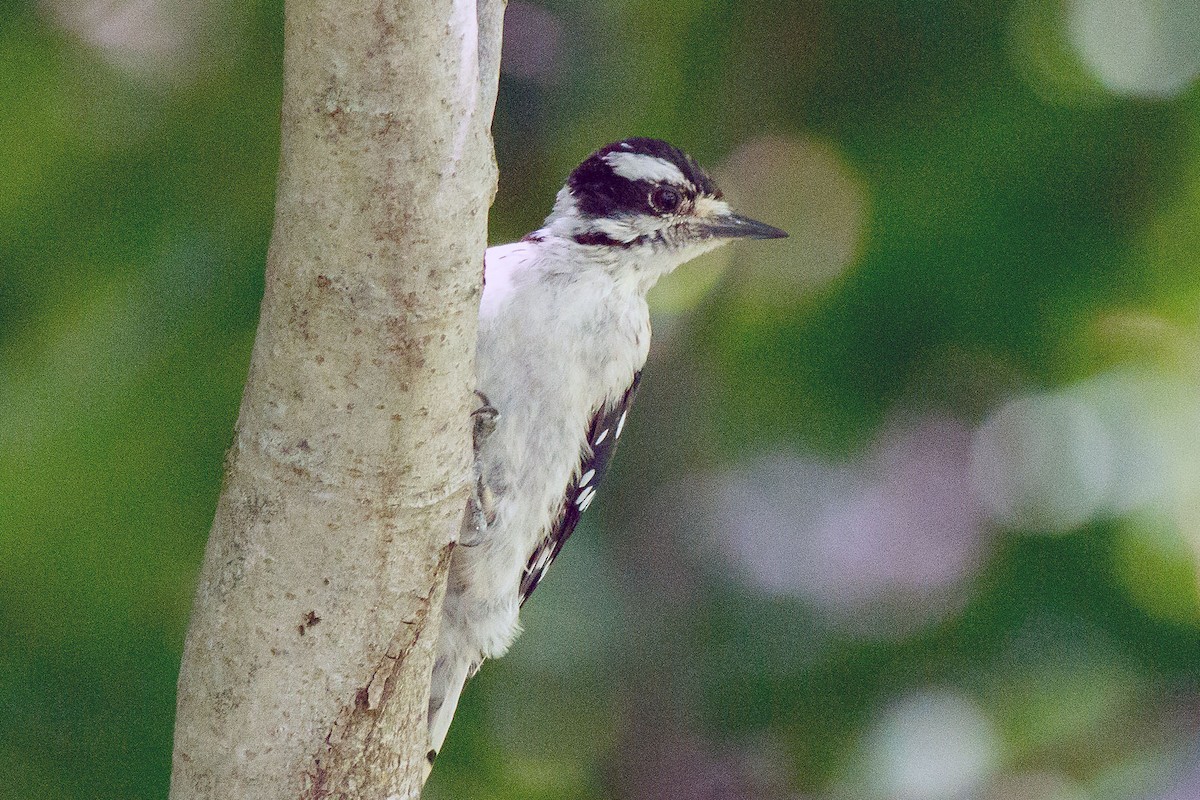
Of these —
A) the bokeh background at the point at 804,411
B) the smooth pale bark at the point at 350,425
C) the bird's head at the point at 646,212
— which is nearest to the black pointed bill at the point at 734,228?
the bird's head at the point at 646,212

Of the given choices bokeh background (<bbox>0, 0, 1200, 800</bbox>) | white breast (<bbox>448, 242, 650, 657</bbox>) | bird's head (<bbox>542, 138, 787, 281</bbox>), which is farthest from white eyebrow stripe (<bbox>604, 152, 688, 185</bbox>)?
bokeh background (<bbox>0, 0, 1200, 800</bbox>)

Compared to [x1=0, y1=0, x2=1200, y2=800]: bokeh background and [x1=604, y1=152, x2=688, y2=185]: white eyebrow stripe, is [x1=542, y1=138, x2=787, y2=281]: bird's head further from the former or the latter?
[x1=0, y1=0, x2=1200, y2=800]: bokeh background

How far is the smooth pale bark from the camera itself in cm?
106

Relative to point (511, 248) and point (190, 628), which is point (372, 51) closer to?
point (190, 628)

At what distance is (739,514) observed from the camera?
8.75ft

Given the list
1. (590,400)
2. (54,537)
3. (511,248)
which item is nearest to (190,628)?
(590,400)

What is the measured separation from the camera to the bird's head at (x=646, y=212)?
1.97 metres

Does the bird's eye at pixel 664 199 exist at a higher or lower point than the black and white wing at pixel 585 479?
higher

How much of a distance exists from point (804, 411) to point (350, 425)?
1.54 meters

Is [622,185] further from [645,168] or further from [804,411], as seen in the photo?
[804,411]

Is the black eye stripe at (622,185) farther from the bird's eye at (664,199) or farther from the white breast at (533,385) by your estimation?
the white breast at (533,385)

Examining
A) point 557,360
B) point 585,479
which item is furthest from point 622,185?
point 585,479

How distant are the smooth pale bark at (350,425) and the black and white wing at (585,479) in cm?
56

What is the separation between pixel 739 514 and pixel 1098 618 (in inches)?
31.2
